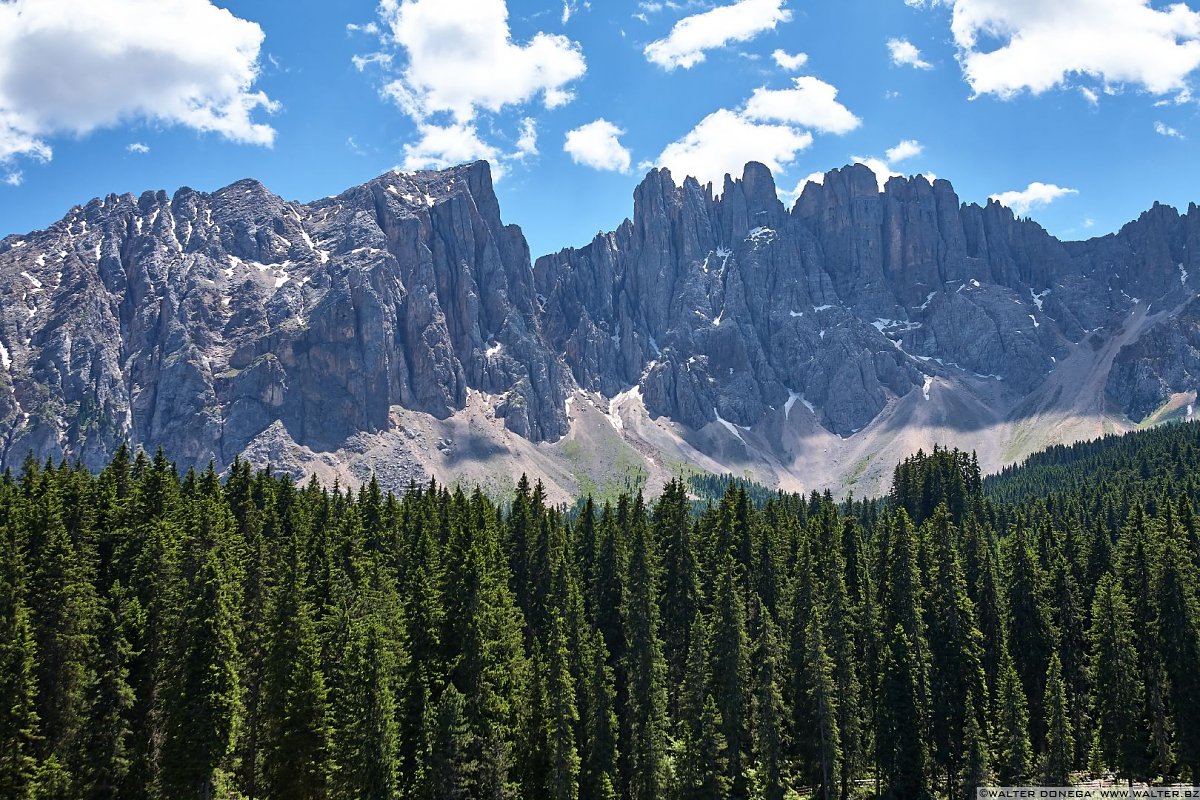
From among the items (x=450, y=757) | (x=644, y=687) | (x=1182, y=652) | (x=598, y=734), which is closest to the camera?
(x=450, y=757)

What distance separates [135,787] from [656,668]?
3155cm

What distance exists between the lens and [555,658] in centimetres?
5591

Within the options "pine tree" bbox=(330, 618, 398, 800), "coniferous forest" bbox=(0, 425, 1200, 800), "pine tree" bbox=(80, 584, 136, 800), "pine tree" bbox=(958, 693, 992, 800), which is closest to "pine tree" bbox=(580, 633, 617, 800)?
"coniferous forest" bbox=(0, 425, 1200, 800)

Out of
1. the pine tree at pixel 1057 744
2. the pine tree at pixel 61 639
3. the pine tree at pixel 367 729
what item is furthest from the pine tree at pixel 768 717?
the pine tree at pixel 61 639

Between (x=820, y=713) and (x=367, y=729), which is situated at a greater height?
(x=367, y=729)

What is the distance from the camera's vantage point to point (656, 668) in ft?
196

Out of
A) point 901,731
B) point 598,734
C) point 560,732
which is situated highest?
point 560,732

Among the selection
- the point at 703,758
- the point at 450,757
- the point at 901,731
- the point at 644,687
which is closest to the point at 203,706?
the point at 450,757

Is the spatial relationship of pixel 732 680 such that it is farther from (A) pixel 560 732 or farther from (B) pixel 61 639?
(B) pixel 61 639

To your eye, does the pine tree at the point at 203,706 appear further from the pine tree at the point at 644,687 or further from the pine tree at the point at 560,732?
the pine tree at the point at 644,687

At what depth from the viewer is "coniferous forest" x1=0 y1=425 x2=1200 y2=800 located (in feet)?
158

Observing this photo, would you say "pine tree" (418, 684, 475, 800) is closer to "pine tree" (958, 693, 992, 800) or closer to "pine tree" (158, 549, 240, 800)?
"pine tree" (158, 549, 240, 800)

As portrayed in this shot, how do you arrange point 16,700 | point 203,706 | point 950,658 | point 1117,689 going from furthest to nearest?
point 950,658, point 1117,689, point 203,706, point 16,700

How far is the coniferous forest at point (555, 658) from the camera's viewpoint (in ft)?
158
